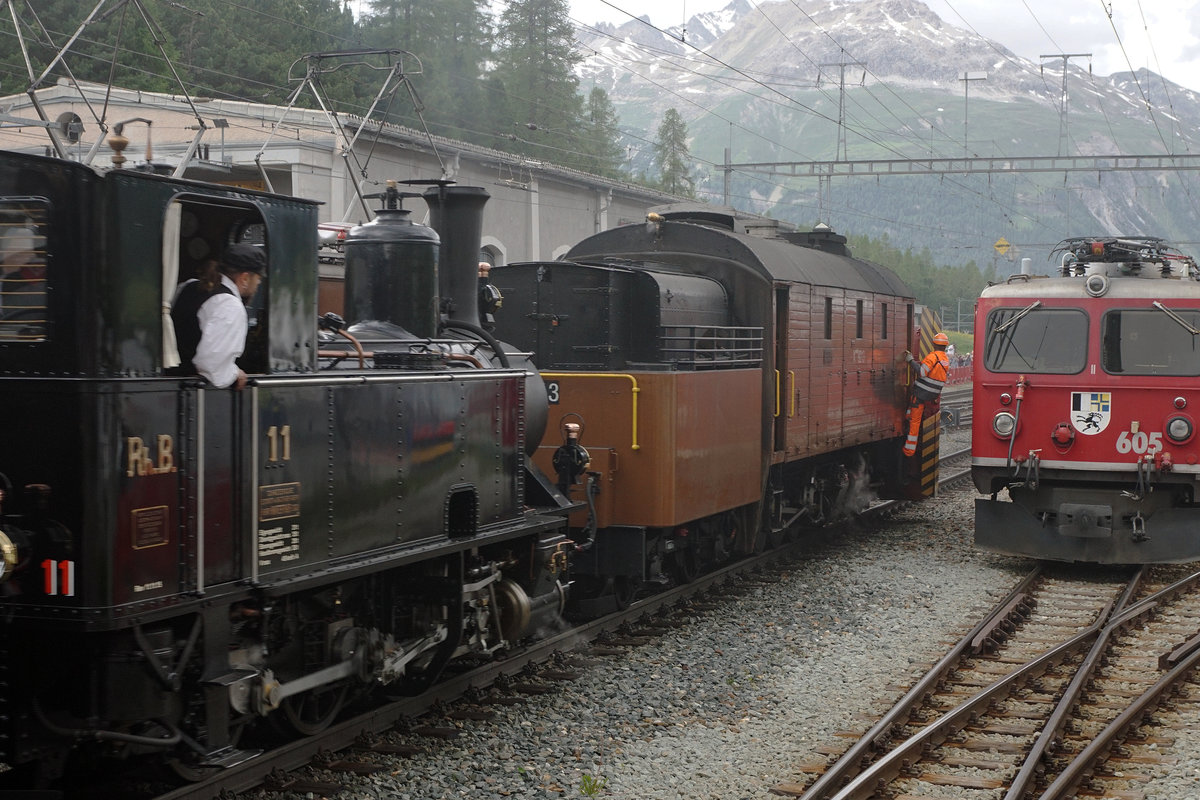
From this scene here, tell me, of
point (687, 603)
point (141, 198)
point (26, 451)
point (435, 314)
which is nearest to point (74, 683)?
point (26, 451)

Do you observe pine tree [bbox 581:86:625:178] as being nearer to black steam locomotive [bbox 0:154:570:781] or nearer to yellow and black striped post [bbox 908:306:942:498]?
yellow and black striped post [bbox 908:306:942:498]

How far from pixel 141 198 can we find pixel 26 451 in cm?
108

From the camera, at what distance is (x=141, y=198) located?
4980mm

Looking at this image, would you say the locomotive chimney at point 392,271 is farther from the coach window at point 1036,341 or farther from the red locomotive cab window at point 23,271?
the coach window at point 1036,341

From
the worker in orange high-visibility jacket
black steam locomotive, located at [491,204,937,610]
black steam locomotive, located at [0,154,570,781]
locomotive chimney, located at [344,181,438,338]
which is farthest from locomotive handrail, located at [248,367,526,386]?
the worker in orange high-visibility jacket

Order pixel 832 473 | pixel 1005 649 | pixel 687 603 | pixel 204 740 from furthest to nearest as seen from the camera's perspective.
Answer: pixel 832 473 → pixel 687 603 → pixel 1005 649 → pixel 204 740

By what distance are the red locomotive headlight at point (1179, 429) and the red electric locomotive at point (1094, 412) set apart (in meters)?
0.01

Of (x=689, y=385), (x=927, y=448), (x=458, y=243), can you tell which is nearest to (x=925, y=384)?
(x=927, y=448)

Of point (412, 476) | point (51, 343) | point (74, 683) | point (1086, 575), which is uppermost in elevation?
point (51, 343)

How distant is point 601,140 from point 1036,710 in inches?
2249

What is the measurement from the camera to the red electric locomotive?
12.2 metres

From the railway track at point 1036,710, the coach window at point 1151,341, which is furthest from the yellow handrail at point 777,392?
the coach window at point 1151,341

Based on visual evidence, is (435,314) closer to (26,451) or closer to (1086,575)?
(26,451)

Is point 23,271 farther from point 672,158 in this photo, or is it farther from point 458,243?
point 672,158
